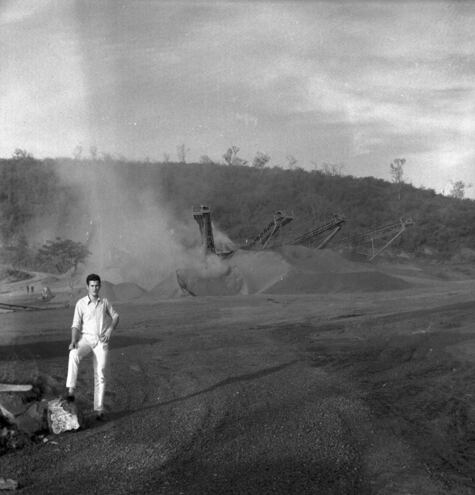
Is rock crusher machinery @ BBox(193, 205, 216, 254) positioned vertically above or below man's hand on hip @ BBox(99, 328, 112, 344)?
above

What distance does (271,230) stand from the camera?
4206 centimetres

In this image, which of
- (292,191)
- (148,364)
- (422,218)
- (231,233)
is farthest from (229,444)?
(292,191)

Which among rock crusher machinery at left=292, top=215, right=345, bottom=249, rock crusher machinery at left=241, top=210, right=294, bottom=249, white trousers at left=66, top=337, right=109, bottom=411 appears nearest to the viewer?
white trousers at left=66, top=337, right=109, bottom=411

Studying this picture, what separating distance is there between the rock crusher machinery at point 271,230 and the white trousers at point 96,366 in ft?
109

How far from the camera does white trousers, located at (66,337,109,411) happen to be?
24.6 ft

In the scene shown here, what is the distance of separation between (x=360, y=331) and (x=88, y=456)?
12.4 metres

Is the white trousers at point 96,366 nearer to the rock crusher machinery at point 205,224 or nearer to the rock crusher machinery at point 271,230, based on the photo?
the rock crusher machinery at point 205,224

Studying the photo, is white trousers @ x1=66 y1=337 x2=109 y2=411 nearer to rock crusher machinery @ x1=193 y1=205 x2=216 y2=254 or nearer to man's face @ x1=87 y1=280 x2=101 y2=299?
man's face @ x1=87 y1=280 x2=101 y2=299

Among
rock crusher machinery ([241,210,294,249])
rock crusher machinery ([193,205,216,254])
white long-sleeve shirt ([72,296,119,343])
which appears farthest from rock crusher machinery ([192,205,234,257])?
white long-sleeve shirt ([72,296,119,343])

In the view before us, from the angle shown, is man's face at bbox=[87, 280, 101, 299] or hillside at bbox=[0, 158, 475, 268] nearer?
man's face at bbox=[87, 280, 101, 299]

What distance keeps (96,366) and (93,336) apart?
36 cm

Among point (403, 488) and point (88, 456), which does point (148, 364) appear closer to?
point (88, 456)

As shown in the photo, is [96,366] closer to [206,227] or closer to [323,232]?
[206,227]

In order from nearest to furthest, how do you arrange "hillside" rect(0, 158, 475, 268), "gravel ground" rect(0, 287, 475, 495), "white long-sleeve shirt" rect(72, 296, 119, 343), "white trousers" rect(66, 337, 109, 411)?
"gravel ground" rect(0, 287, 475, 495), "white trousers" rect(66, 337, 109, 411), "white long-sleeve shirt" rect(72, 296, 119, 343), "hillside" rect(0, 158, 475, 268)
